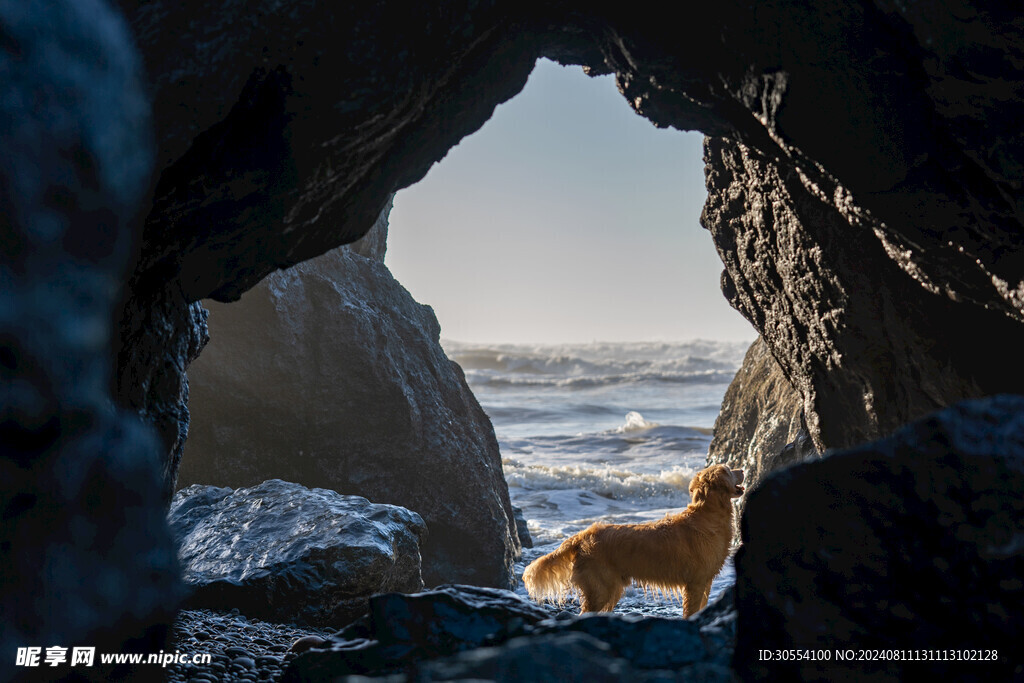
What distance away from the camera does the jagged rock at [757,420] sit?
9102 mm

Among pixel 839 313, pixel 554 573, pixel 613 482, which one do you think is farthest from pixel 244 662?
pixel 613 482

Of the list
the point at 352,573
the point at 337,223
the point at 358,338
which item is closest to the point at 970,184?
the point at 337,223

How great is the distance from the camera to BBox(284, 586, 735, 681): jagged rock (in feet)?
6.54

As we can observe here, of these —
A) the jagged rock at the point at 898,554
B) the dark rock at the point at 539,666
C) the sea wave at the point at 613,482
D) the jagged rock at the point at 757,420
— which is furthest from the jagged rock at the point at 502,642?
the sea wave at the point at 613,482

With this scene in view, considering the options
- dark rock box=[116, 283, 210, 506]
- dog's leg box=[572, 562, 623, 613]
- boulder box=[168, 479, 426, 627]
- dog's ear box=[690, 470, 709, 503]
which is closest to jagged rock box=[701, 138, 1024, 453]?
dog's ear box=[690, 470, 709, 503]

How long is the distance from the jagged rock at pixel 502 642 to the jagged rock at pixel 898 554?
196 millimetres

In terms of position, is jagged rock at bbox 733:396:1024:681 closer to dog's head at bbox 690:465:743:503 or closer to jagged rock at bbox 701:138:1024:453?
jagged rock at bbox 701:138:1024:453

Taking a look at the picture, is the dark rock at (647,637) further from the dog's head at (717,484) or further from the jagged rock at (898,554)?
the dog's head at (717,484)

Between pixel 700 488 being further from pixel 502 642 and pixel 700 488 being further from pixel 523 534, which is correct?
pixel 523 534

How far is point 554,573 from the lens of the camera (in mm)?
5762

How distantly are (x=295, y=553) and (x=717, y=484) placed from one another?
343 cm

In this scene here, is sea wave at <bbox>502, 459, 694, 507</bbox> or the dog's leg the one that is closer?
the dog's leg

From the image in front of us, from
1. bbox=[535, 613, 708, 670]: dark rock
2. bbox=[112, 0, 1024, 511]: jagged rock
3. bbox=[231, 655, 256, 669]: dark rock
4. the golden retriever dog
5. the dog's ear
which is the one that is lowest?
bbox=[231, 655, 256, 669]: dark rock

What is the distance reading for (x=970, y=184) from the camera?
3.30 metres
